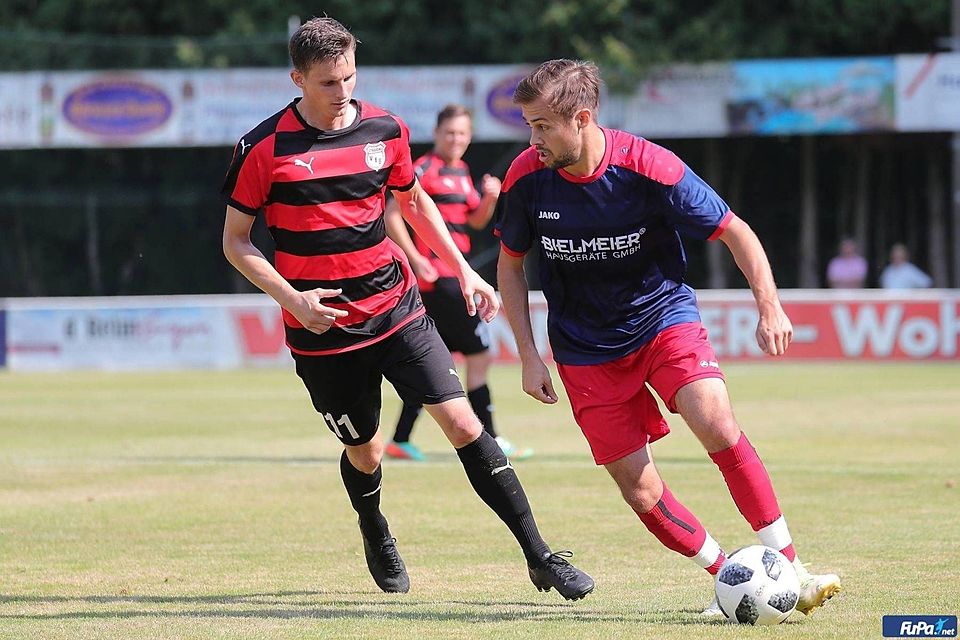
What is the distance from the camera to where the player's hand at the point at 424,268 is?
10023mm

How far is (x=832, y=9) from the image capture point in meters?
30.0

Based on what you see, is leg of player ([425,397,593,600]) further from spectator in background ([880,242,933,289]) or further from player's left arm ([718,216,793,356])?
spectator in background ([880,242,933,289])

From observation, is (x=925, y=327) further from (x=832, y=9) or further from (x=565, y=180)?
(x=565, y=180)

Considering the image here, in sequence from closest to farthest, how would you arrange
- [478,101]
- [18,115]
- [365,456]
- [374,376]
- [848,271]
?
[374,376] → [365,456] → [848,271] → [478,101] → [18,115]

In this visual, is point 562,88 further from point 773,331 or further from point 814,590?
point 814,590

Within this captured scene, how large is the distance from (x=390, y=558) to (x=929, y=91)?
2073 cm

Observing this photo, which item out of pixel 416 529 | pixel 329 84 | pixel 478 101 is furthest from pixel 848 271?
pixel 329 84

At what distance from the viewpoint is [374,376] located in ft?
20.6

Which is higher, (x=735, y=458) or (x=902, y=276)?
(x=735, y=458)

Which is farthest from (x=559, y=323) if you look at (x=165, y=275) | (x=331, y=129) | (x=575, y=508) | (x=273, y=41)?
(x=165, y=275)

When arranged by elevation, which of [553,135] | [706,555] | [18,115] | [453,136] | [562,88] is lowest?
[18,115]

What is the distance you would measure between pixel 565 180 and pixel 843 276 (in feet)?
67.7

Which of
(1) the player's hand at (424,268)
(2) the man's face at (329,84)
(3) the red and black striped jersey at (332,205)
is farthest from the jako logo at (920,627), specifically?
(1) the player's hand at (424,268)

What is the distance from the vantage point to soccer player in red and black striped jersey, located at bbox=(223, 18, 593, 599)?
588 centimetres
